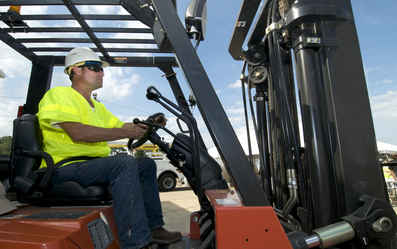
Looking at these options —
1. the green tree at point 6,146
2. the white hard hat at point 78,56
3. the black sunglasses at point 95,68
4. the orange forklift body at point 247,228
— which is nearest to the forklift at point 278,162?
the orange forklift body at point 247,228

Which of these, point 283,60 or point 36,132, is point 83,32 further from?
point 283,60

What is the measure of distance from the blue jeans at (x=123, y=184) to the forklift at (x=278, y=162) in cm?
9

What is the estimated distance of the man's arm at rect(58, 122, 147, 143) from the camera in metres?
1.70

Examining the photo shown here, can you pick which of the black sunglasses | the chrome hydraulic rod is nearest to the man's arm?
the black sunglasses

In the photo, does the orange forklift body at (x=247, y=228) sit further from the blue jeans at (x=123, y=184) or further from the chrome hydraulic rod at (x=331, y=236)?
the blue jeans at (x=123, y=184)

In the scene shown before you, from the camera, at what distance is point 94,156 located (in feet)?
6.44

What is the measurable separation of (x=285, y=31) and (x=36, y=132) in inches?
75.7

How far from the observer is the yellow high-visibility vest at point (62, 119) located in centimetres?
168

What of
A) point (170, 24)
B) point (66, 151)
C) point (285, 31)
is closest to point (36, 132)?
point (66, 151)

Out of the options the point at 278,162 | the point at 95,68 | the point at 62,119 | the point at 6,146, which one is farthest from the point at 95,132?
the point at 6,146

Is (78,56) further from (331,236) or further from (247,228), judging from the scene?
(331,236)

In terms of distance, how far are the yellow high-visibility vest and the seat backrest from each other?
7 centimetres

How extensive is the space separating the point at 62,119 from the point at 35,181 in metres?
0.46

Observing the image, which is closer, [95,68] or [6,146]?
[95,68]
